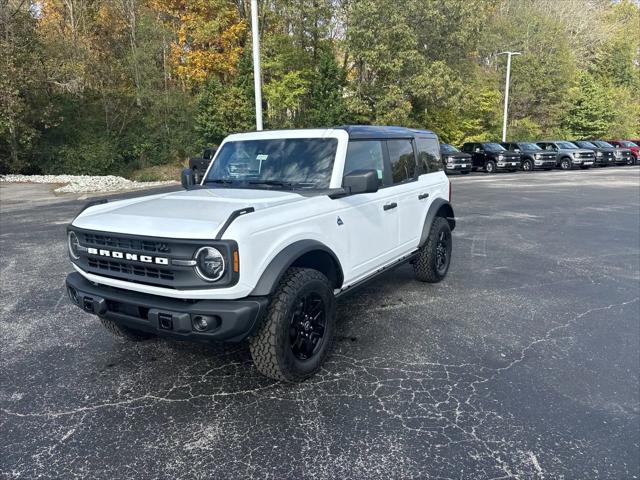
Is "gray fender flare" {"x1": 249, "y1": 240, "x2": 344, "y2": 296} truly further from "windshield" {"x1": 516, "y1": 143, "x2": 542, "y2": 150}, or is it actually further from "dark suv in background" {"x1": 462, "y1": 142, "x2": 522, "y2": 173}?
"windshield" {"x1": 516, "y1": 143, "x2": 542, "y2": 150}

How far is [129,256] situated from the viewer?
323cm

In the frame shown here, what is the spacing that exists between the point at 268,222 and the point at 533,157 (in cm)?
2779

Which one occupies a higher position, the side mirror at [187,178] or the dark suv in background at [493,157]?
the side mirror at [187,178]

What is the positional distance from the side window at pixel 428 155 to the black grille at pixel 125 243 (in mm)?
3497

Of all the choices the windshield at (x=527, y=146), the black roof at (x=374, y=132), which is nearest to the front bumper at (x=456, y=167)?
the windshield at (x=527, y=146)

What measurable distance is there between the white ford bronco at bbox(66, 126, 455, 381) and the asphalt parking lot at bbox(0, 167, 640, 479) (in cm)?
42

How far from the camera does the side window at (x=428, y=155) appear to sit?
572 cm

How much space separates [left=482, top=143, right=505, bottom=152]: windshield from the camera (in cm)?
2727

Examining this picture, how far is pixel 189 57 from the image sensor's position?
29891 millimetres

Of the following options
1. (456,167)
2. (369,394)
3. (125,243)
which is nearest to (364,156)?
(369,394)

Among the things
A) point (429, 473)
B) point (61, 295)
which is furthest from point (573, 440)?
point (61, 295)

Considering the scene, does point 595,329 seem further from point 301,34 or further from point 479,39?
point 479,39

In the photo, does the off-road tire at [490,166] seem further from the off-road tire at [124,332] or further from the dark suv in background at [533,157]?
the off-road tire at [124,332]

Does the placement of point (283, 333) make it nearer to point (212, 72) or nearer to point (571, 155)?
point (571, 155)
